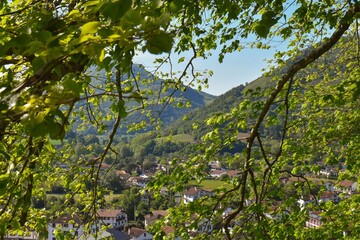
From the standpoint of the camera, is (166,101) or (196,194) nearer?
(166,101)

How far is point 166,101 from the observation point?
6844 mm

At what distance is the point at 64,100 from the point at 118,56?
1.06 feet

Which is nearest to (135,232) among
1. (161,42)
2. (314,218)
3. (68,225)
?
(314,218)

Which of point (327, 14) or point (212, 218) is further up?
point (327, 14)

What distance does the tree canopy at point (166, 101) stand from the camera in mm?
1328

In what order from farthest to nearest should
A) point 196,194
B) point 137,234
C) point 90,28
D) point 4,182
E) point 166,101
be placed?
point 137,234 → point 196,194 → point 166,101 → point 4,182 → point 90,28

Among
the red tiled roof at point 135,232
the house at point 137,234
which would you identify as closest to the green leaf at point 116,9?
the house at point 137,234

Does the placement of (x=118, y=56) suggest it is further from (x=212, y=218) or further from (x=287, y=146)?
(x=287, y=146)

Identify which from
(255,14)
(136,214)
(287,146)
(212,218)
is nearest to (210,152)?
(212,218)

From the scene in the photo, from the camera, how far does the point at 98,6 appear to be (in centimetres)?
125

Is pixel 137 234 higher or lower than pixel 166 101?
lower

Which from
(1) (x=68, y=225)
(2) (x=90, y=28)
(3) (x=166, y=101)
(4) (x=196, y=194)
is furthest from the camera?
(4) (x=196, y=194)

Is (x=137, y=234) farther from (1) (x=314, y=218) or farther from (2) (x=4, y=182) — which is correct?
(2) (x=4, y=182)

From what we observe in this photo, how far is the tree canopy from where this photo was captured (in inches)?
52.3
